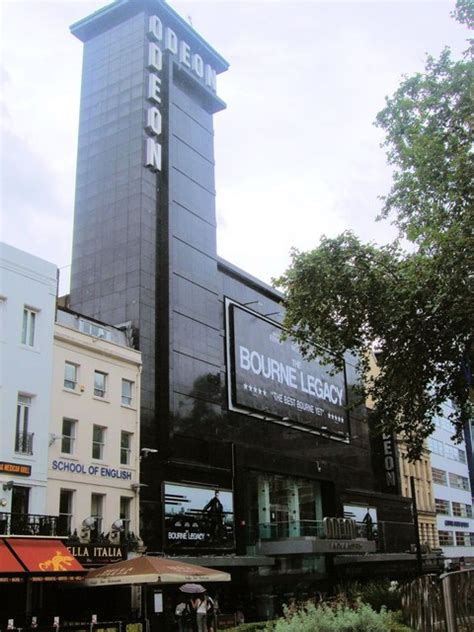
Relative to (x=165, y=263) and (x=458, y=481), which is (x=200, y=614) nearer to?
(x=165, y=263)

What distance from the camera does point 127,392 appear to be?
32594mm

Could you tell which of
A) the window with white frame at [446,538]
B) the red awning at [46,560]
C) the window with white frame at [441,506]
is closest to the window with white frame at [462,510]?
the window with white frame at [441,506]

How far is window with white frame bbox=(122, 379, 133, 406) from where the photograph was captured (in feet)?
106

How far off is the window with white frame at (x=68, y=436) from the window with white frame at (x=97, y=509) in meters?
2.30

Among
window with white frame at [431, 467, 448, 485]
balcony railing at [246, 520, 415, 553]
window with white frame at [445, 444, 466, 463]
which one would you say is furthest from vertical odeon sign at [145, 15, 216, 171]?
window with white frame at [445, 444, 466, 463]

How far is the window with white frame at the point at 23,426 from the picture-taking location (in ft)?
85.8

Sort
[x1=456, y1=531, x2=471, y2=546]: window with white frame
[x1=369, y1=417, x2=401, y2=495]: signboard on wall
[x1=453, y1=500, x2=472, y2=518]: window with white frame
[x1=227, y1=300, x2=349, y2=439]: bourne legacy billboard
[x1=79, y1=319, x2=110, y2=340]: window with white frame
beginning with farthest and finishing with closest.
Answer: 1. [x1=453, y1=500, x2=472, y2=518]: window with white frame
2. [x1=456, y1=531, x2=471, y2=546]: window with white frame
3. [x1=369, y1=417, x2=401, y2=495]: signboard on wall
4. [x1=227, y1=300, x2=349, y2=439]: bourne legacy billboard
5. [x1=79, y1=319, x2=110, y2=340]: window with white frame

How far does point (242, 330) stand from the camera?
40.8 metres

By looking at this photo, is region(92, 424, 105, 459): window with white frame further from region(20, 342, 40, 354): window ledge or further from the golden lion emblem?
the golden lion emblem

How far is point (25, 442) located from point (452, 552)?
179 ft

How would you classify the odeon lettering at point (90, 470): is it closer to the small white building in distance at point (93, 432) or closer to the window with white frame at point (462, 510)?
the small white building in distance at point (93, 432)

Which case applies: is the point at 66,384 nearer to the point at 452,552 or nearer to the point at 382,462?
the point at 382,462

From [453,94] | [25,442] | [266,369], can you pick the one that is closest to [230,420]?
[266,369]

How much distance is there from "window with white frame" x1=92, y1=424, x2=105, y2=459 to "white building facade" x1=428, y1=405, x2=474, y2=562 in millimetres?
46837
